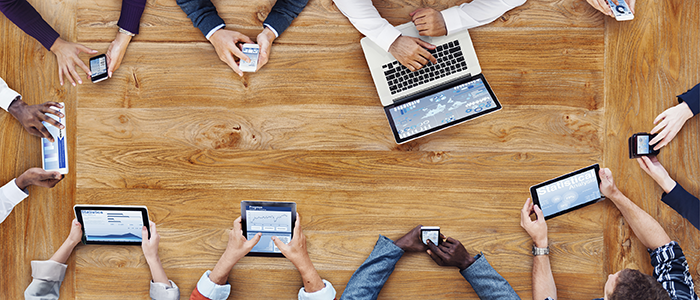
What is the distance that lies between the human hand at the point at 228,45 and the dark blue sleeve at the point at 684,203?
211 cm

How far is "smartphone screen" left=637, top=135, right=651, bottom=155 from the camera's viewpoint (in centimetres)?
183

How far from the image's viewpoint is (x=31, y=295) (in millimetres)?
1840

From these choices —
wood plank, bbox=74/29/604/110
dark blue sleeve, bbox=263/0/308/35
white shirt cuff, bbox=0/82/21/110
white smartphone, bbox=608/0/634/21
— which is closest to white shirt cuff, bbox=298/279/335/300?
wood plank, bbox=74/29/604/110

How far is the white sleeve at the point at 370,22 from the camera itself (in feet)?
5.73

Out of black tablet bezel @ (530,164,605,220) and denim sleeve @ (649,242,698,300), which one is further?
black tablet bezel @ (530,164,605,220)

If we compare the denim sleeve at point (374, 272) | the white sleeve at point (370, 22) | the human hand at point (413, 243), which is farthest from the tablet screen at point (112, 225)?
the white sleeve at point (370, 22)

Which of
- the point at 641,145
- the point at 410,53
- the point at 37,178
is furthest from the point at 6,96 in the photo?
the point at 641,145

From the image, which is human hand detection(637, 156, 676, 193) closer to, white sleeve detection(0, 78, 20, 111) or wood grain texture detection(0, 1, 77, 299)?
wood grain texture detection(0, 1, 77, 299)

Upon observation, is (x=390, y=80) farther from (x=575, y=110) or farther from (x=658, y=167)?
(x=658, y=167)

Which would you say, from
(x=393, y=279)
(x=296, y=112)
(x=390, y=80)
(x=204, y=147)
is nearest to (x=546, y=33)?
(x=390, y=80)

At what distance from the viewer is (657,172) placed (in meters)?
1.83

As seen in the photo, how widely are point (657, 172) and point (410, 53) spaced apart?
51.5 inches

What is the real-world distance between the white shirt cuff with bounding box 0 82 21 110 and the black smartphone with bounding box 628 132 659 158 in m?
2.97

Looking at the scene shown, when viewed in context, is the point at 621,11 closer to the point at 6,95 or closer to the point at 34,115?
the point at 34,115
